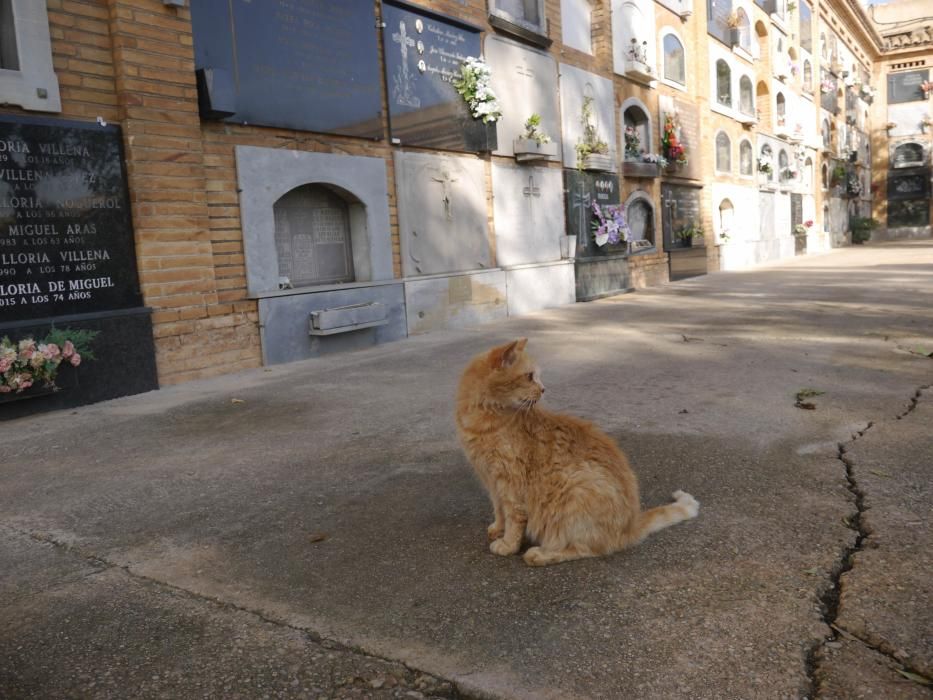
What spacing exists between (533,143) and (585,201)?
235 centimetres

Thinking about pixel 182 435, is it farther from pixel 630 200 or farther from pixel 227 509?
pixel 630 200

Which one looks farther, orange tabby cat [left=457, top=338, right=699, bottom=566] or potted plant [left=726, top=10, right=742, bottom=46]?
potted plant [left=726, top=10, right=742, bottom=46]

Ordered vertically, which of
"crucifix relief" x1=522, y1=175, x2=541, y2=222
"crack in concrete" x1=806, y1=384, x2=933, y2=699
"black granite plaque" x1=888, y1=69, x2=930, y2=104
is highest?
"black granite plaque" x1=888, y1=69, x2=930, y2=104

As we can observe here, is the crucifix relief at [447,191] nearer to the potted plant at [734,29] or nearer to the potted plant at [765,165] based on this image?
the potted plant at [734,29]

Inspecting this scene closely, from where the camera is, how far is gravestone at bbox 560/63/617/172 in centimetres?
1255

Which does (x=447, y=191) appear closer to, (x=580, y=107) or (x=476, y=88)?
(x=476, y=88)

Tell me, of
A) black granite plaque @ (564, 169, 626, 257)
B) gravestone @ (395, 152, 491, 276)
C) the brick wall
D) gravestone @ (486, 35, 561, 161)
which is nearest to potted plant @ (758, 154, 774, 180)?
black granite plaque @ (564, 169, 626, 257)

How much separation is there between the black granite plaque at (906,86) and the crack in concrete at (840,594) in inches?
1710

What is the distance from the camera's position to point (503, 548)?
252cm

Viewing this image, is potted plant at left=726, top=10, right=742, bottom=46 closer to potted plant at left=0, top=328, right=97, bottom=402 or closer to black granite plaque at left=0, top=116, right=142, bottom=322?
black granite plaque at left=0, top=116, right=142, bottom=322

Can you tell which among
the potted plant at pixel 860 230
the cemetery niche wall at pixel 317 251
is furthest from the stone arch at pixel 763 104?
the cemetery niche wall at pixel 317 251

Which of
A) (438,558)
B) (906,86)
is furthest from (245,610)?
(906,86)

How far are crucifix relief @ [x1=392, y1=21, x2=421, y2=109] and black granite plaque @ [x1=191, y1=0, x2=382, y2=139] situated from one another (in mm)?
375

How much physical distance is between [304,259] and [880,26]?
1829 inches
